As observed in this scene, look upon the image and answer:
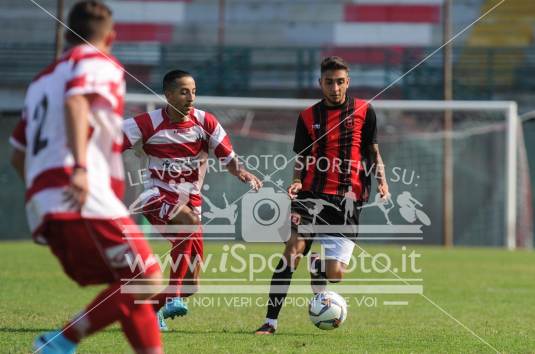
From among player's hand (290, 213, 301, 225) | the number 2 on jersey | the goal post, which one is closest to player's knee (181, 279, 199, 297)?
player's hand (290, 213, 301, 225)

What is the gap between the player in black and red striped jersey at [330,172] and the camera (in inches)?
318

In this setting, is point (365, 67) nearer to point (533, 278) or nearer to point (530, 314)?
point (533, 278)

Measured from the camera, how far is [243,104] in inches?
866

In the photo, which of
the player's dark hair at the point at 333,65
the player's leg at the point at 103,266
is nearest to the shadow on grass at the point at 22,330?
the player's leg at the point at 103,266

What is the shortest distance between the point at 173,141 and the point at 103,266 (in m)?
3.48

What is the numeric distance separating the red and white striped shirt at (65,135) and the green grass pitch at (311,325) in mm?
2092

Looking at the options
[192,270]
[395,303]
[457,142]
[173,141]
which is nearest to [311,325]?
[192,270]

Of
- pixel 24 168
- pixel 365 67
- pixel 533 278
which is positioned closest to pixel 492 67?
pixel 365 67

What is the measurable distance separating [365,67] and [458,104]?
7.55m

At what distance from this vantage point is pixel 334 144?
8.20 m

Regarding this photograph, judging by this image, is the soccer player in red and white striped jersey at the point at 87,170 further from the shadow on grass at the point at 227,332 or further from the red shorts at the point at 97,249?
the shadow on grass at the point at 227,332

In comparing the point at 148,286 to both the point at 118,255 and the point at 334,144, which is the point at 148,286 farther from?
the point at 334,144

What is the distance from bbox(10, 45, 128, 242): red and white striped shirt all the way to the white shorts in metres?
3.58

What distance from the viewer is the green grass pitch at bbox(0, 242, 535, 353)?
7.07m
